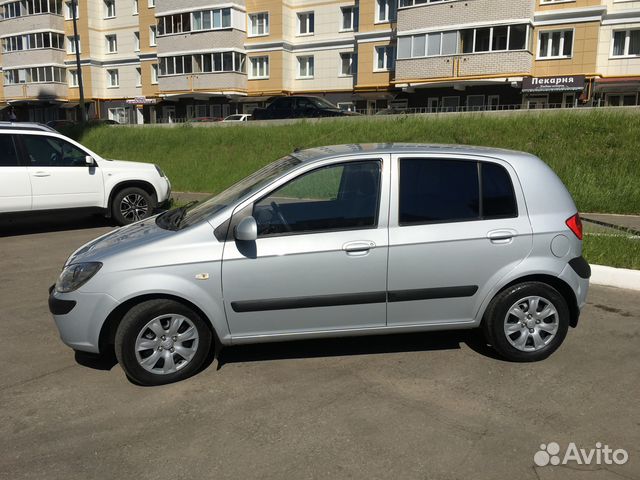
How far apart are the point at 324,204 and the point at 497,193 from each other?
1266 mm

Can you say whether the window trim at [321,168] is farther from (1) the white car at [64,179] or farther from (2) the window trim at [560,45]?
(2) the window trim at [560,45]

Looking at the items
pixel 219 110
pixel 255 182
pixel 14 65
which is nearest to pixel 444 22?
pixel 219 110

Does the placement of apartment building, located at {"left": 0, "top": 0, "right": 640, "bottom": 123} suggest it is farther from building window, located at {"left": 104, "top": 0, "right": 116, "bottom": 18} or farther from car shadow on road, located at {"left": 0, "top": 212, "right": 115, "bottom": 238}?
car shadow on road, located at {"left": 0, "top": 212, "right": 115, "bottom": 238}

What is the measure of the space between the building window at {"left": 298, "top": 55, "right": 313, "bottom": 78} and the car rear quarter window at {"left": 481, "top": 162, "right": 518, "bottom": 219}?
114ft

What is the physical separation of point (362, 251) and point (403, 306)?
0.51 m

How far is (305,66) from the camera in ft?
124

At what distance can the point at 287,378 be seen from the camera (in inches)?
157

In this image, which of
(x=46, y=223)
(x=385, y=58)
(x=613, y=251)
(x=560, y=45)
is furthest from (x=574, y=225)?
(x=385, y=58)

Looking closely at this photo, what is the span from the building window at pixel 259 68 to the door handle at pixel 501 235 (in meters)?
35.7

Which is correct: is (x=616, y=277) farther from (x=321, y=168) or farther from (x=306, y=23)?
(x=306, y=23)

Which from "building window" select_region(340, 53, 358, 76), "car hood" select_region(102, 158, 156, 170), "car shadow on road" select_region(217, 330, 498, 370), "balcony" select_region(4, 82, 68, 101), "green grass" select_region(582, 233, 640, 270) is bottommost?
"car shadow on road" select_region(217, 330, 498, 370)

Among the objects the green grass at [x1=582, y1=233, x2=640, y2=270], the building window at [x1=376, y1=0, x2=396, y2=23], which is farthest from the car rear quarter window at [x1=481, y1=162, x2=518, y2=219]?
the building window at [x1=376, y1=0, x2=396, y2=23]

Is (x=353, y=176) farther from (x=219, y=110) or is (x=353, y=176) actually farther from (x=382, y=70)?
(x=219, y=110)

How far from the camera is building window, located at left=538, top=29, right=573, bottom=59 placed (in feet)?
92.8
